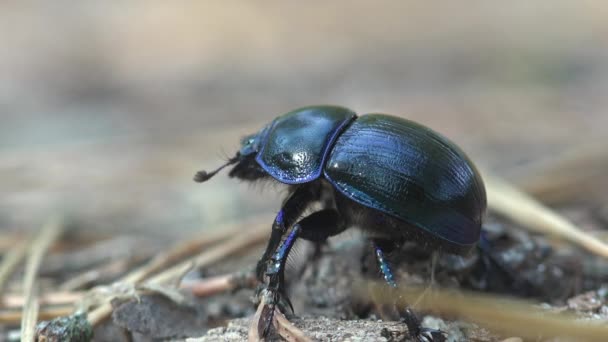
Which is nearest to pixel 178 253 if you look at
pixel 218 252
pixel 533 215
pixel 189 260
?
pixel 189 260

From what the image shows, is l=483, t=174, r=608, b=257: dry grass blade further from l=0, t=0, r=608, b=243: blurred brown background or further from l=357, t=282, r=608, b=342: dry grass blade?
l=0, t=0, r=608, b=243: blurred brown background

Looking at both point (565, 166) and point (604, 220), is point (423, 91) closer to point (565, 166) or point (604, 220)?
point (565, 166)

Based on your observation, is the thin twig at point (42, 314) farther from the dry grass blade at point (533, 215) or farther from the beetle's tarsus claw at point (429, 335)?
the dry grass blade at point (533, 215)

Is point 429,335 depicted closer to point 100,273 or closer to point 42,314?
point 42,314

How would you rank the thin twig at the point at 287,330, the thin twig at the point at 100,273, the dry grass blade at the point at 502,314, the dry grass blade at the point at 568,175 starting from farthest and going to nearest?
the dry grass blade at the point at 568,175, the thin twig at the point at 100,273, the thin twig at the point at 287,330, the dry grass blade at the point at 502,314

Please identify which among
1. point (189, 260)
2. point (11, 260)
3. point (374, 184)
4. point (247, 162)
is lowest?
point (11, 260)

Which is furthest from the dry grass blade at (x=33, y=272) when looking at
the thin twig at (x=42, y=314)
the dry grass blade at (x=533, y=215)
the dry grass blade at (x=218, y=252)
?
the dry grass blade at (x=533, y=215)

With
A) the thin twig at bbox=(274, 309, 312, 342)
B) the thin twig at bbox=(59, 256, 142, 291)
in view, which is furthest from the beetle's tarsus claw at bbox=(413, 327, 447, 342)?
the thin twig at bbox=(59, 256, 142, 291)
